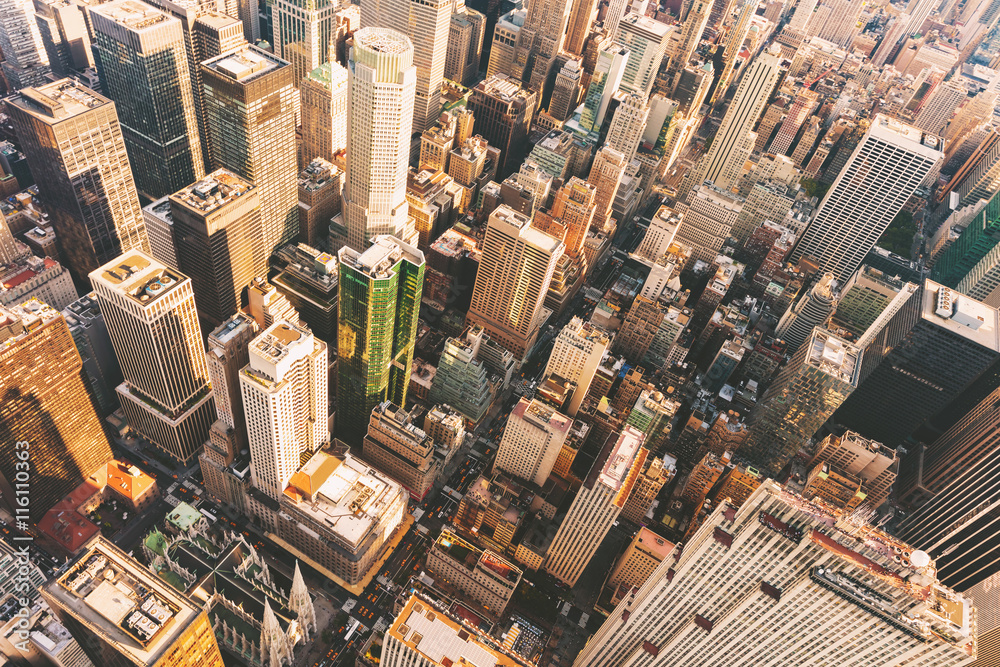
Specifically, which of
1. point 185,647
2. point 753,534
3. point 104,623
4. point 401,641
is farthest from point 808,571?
point 104,623

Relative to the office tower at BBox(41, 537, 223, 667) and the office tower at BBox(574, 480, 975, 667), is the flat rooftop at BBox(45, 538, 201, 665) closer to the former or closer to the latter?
the office tower at BBox(41, 537, 223, 667)

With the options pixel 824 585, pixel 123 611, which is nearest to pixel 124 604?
pixel 123 611

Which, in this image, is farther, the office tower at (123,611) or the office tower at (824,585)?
the office tower at (123,611)

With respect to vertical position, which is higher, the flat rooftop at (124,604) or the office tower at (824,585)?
→ the office tower at (824,585)

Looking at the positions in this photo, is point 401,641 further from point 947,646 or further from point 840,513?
point 947,646

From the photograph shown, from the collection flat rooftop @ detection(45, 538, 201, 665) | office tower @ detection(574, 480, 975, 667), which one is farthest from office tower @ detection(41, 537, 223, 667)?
office tower @ detection(574, 480, 975, 667)

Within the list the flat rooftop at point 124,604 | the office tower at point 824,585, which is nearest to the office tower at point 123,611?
the flat rooftop at point 124,604

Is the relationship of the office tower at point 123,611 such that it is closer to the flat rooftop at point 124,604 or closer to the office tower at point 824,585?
the flat rooftop at point 124,604

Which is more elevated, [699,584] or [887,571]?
[887,571]
